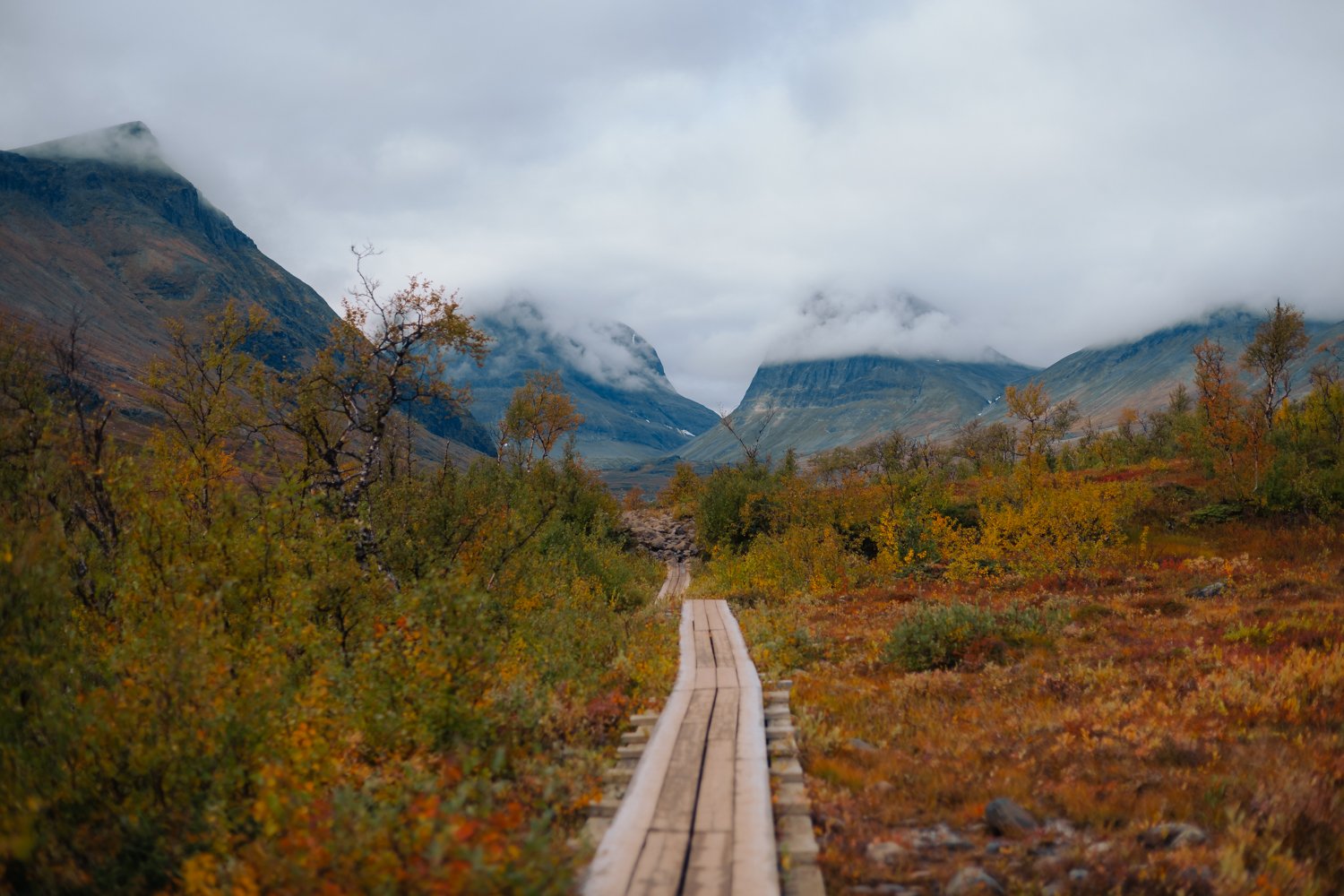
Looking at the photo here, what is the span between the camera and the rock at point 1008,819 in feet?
22.5

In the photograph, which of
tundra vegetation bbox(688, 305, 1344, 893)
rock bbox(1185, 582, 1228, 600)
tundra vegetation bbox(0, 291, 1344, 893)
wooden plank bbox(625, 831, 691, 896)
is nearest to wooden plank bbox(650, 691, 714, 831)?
wooden plank bbox(625, 831, 691, 896)

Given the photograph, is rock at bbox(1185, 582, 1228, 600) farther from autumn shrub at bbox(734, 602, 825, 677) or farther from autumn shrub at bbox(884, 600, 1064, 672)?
autumn shrub at bbox(734, 602, 825, 677)

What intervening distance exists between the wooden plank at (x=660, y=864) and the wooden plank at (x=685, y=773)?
0.64 feet

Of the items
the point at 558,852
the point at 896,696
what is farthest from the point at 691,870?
the point at 896,696

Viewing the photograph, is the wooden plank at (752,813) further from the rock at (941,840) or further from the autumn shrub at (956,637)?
the autumn shrub at (956,637)

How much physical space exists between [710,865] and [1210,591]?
20.0 meters

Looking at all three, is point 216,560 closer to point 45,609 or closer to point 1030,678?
point 45,609

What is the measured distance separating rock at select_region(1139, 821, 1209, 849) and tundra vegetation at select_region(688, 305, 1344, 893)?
0.8 inches

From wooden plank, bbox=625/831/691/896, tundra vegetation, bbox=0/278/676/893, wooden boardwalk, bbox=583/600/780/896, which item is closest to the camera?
tundra vegetation, bbox=0/278/676/893

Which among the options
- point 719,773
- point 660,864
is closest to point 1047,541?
point 719,773

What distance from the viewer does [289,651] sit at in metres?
12.0

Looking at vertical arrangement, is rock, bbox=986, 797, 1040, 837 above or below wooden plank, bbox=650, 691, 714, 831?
below

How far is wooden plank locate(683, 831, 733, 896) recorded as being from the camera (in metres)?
5.39

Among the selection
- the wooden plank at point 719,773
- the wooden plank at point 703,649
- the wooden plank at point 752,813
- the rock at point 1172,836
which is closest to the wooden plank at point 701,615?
the wooden plank at point 703,649
